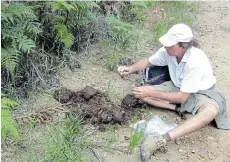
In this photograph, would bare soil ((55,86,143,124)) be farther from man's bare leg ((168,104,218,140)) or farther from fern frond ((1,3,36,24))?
fern frond ((1,3,36,24))

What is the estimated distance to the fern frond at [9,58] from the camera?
439 centimetres

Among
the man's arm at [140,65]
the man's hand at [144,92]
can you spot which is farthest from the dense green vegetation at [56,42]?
the man's hand at [144,92]

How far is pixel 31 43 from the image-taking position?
4.60 metres

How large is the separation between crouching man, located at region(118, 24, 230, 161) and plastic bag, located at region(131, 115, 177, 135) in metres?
0.20

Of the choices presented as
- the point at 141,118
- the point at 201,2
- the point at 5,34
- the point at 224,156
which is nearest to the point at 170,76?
the point at 141,118

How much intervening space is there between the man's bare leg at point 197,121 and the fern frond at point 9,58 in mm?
1602

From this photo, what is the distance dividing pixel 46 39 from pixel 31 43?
64 centimetres

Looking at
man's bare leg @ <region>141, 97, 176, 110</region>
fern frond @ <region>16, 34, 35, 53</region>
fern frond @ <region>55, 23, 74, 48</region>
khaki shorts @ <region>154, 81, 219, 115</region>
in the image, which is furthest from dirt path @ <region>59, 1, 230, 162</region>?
fern frond @ <region>16, 34, 35, 53</region>

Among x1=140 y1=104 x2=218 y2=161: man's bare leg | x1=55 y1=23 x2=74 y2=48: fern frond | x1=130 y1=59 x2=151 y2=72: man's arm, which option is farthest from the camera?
x1=130 y1=59 x2=151 y2=72: man's arm

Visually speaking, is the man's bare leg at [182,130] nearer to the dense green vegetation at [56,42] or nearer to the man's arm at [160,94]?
the man's arm at [160,94]

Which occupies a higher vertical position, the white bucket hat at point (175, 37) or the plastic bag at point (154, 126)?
the white bucket hat at point (175, 37)

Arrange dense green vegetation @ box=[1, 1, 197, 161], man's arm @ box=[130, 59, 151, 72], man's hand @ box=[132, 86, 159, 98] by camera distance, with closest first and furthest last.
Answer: dense green vegetation @ box=[1, 1, 197, 161]
man's hand @ box=[132, 86, 159, 98]
man's arm @ box=[130, 59, 151, 72]

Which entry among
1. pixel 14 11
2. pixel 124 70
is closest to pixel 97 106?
pixel 124 70

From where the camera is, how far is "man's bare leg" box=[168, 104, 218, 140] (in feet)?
14.3
